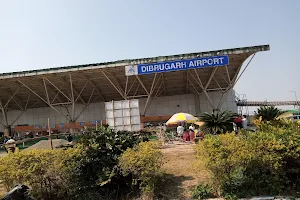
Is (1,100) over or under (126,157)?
over

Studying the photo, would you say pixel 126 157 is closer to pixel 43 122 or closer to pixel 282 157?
pixel 282 157

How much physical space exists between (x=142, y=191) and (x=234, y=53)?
23.0m

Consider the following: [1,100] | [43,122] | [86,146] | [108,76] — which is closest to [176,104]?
[108,76]

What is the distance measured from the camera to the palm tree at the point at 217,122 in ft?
50.5

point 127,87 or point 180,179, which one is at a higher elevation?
point 127,87

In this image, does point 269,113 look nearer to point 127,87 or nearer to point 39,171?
point 39,171

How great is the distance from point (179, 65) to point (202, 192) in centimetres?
2077

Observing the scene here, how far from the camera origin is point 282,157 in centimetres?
696

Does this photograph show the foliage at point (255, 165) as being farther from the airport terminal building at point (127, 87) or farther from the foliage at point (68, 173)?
the airport terminal building at point (127, 87)

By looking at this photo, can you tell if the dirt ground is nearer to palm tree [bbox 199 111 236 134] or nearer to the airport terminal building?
palm tree [bbox 199 111 236 134]

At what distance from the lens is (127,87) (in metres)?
39.2

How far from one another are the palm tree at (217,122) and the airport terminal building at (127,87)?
8676 millimetres

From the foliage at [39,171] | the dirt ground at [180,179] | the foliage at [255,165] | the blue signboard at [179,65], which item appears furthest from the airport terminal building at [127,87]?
the foliage at [255,165]

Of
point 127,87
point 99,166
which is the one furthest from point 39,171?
point 127,87
